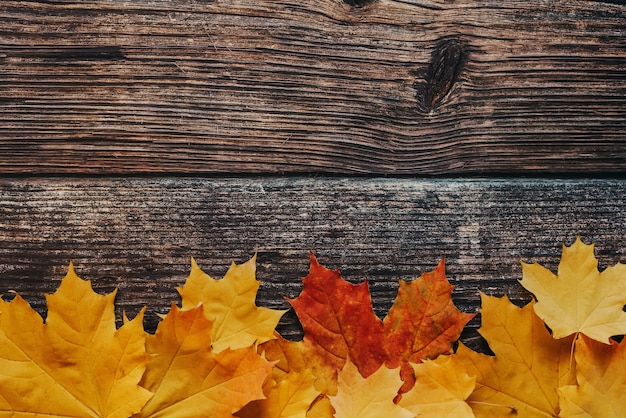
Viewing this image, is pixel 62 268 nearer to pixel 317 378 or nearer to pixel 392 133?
pixel 317 378

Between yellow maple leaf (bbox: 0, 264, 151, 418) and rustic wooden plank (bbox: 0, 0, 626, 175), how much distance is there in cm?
30

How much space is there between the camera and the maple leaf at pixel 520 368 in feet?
2.95

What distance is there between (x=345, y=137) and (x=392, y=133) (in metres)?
0.09

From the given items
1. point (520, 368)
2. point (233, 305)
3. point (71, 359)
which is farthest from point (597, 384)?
point (71, 359)

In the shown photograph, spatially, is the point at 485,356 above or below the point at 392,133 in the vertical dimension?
below

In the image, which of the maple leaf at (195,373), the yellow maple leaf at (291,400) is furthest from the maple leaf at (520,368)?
the maple leaf at (195,373)

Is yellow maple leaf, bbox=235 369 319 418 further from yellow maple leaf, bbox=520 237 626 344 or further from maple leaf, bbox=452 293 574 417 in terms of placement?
yellow maple leaf, bbox=520 237 626 344

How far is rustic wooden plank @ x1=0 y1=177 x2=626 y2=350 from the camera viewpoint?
3.25ft

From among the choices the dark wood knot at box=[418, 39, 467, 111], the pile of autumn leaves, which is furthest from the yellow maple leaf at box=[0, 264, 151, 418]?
the dark wood knot at box=[418, 39, 467, 111]

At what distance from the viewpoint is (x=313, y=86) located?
1.03 m

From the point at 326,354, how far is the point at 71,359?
1.37 feet

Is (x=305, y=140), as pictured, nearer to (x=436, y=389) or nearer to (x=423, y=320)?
(x=423, y=320)

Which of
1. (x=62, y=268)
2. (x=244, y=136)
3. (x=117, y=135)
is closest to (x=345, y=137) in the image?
(x=244, y=136)

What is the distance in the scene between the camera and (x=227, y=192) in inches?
40.2
